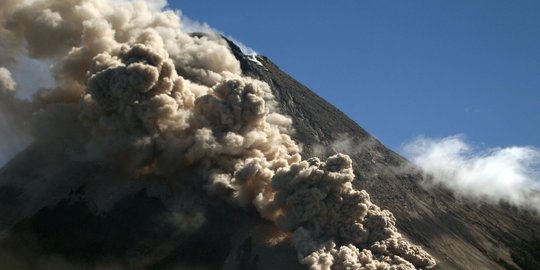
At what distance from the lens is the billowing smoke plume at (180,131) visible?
5862cm

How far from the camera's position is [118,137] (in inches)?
2480

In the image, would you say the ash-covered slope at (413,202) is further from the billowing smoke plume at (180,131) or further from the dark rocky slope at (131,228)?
the billowing smoke plume at (180,131)

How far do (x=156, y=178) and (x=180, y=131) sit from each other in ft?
16.3

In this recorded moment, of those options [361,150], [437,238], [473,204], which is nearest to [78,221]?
[437,238]

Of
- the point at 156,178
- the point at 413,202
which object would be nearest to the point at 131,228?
the point at 156,178

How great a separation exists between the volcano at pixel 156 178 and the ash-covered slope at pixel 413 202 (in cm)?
143

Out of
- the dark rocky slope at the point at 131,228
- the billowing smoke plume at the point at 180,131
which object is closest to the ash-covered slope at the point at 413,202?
the dark rocky slope at the point at 131,228

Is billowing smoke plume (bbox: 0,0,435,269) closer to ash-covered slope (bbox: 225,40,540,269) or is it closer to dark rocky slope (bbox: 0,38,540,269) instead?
dark rocky slope (bbox: 0,38,540,269)

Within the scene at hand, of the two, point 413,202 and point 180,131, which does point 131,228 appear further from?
point 413,202

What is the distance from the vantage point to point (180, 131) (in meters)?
64.7

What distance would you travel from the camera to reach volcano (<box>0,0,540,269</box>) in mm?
58812

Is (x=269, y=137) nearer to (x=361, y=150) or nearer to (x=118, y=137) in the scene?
(x=118, y=137)

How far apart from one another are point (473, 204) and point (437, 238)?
24.7 meters

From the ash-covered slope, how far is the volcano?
4.69ft
